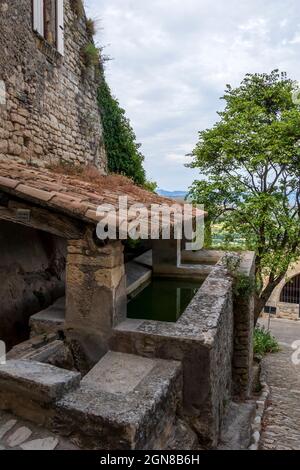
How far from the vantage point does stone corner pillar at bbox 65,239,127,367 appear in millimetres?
3512

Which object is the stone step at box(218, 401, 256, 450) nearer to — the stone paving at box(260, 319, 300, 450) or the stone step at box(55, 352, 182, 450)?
the stone paving at box(260, 319, 300, 450)

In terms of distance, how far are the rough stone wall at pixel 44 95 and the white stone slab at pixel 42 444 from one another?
3.83 metres

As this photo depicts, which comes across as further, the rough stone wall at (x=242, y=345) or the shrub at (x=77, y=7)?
the shrub at (x=77, y=7)

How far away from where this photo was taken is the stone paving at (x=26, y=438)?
2.39 meters

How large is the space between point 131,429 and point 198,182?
9487mm

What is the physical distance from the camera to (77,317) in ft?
12.0

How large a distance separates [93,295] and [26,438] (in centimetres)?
141

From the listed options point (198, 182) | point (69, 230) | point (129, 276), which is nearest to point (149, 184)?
point (198, 182)

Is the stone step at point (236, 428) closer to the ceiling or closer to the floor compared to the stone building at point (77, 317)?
closer to the floor

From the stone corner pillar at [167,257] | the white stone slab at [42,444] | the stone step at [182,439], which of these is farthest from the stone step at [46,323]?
the stone corner pillar at [167,257]

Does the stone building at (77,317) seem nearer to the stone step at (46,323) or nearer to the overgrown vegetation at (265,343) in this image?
the stone step at (46,323)

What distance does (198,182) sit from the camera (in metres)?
11.2

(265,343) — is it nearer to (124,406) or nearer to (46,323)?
(46,323)
